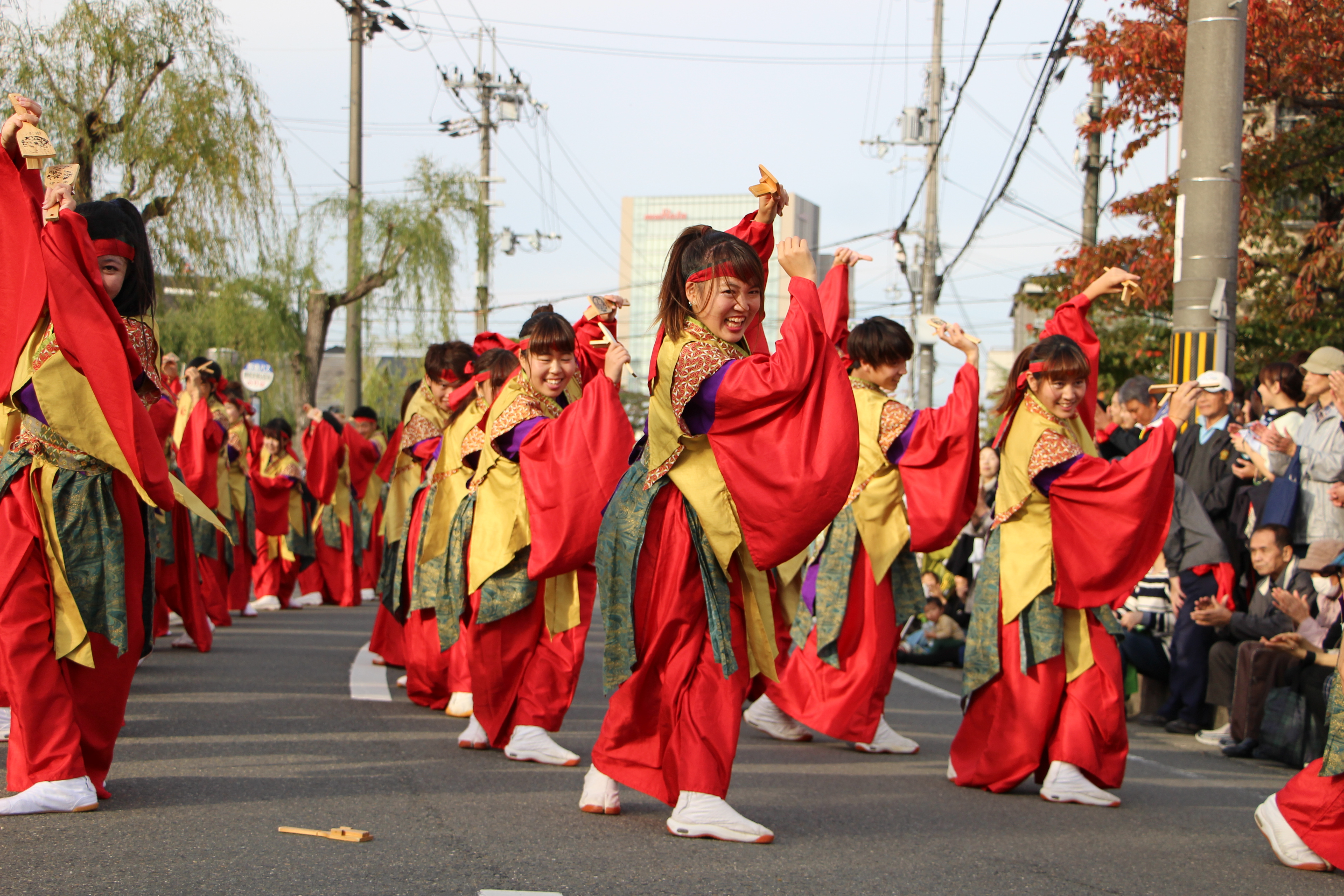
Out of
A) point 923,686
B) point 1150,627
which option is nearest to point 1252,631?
point 1150,627

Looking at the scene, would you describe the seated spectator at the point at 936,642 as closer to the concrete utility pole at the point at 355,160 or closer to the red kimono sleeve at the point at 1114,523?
the red kimono sleeve at the point at 1114,523

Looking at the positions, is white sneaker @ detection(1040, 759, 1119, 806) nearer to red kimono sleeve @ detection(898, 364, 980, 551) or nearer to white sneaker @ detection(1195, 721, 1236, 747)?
red kimono sleeve @ detection(898, 364, 980, 551)

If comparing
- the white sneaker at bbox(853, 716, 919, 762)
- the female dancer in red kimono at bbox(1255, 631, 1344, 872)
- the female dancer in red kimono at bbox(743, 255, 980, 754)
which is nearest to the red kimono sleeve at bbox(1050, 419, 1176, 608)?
the female dancer in red kimono at bbox(743, 255, 980, 754)

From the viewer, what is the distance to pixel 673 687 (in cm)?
420

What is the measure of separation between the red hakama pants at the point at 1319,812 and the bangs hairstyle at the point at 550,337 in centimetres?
309

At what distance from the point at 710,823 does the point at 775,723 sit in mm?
2713

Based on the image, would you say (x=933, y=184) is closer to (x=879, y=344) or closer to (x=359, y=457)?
(x=359, y=457)

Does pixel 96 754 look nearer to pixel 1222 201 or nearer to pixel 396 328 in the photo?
pixel 1222 201

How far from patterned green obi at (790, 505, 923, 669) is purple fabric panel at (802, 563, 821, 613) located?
4.7 inches

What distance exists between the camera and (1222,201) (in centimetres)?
774

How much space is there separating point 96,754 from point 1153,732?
565cm

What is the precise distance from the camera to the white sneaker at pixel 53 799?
13.1 ft

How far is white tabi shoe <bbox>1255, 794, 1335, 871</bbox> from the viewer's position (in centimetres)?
418

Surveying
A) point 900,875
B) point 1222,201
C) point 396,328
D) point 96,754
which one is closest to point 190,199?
point 396,328
